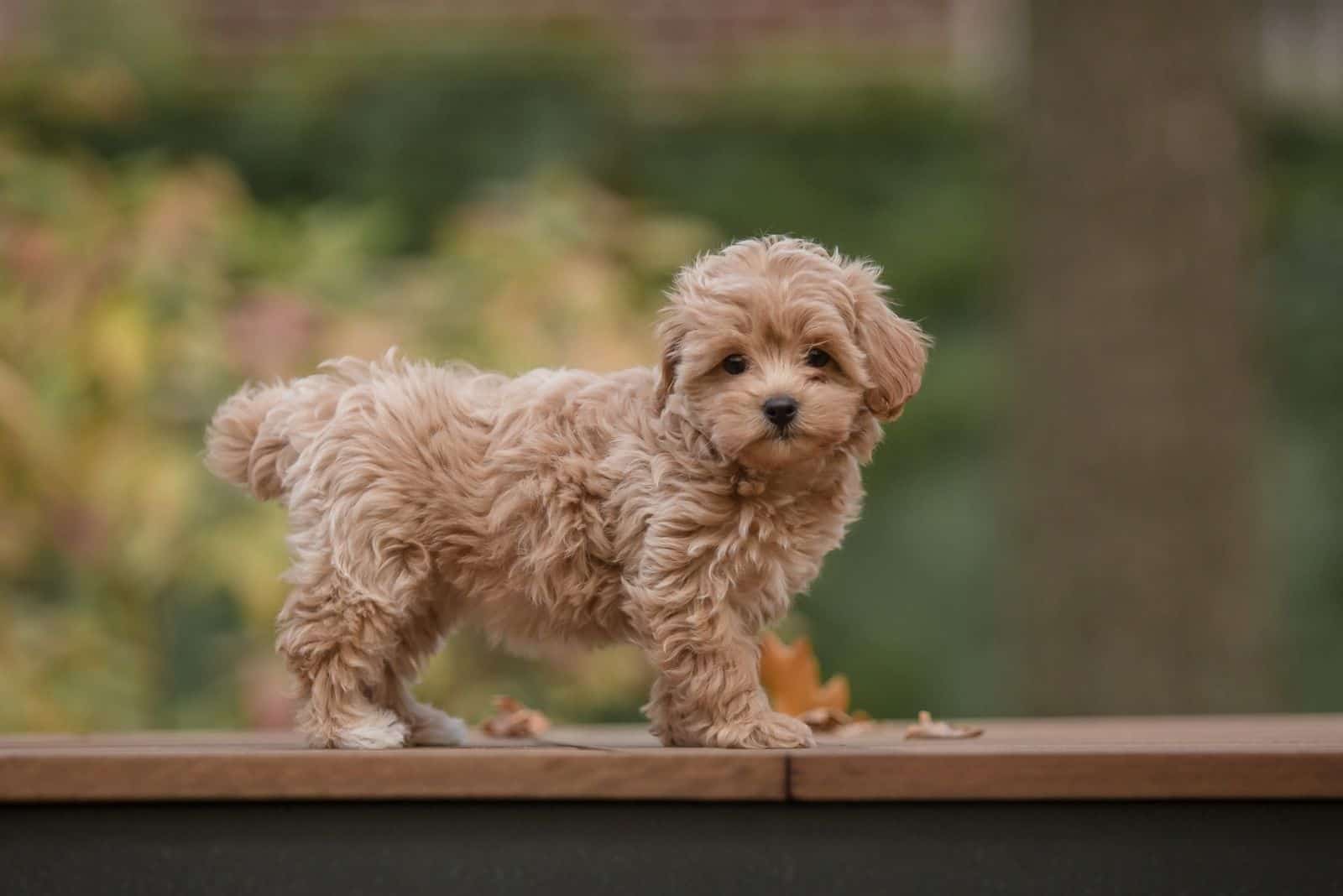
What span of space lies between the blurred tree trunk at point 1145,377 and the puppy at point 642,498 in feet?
12.4

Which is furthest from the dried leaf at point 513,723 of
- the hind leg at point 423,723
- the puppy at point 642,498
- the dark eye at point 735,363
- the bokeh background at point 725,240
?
the bokeh background at point 725,240

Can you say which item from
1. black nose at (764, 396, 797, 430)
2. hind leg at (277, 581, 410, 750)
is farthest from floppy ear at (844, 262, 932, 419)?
hind leg at (277, 581, 410, 750)

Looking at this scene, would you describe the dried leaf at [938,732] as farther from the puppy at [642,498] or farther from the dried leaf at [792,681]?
the puppy at [642,498]

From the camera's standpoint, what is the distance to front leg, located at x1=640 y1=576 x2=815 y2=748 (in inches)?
142

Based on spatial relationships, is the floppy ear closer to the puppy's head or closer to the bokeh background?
the puppy's head

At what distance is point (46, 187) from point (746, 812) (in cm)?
465

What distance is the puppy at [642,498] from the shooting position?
11.8 ft

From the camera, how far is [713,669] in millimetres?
3627

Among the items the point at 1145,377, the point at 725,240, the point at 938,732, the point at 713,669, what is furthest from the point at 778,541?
the point at 725,240

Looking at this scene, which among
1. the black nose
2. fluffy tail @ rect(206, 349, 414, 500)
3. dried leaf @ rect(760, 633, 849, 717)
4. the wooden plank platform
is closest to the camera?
the wooden plank platform

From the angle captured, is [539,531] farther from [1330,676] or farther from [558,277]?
[1330,676]

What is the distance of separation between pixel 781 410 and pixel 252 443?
1.38 meters

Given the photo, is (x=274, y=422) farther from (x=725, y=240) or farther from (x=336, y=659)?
(x=725, y=240)

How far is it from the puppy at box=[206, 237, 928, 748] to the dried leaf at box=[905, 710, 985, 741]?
54 centimetres
